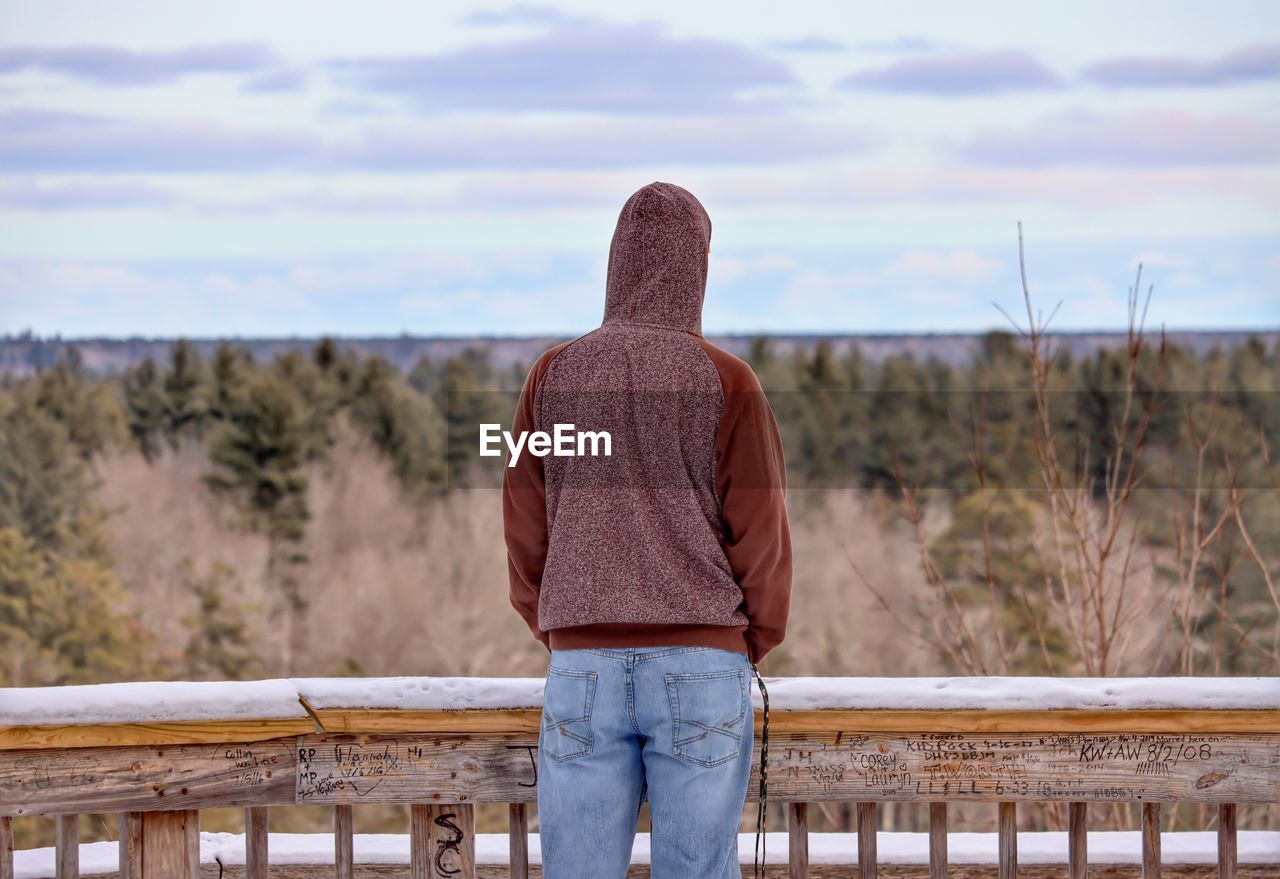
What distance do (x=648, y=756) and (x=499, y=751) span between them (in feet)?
1.09

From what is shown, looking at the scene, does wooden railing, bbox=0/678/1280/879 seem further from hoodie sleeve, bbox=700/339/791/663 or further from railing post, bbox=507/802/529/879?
hoodie sleeve, bbox=700/339/791/663

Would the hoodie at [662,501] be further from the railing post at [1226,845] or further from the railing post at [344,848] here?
the railing post at [1226,845]

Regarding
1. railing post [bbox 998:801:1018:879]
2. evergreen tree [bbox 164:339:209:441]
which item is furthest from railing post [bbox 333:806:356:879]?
evergreen tree [bbox 164:339:209:441]

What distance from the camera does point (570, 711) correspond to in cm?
224

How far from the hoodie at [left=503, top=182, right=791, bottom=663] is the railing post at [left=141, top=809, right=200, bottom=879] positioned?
2.49 feet

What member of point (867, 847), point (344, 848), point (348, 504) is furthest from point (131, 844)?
point (348, 504)

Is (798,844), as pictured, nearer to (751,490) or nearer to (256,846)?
(751,490)

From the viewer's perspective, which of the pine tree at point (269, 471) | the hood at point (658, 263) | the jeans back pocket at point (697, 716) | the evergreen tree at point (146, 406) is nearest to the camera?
the jeans back pocket at point (697, 716)

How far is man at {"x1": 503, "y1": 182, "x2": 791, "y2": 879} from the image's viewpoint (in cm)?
221

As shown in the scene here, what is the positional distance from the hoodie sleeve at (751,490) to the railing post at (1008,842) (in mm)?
605

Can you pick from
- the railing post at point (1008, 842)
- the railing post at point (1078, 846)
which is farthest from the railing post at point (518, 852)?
the railing post at point (1078, 846)

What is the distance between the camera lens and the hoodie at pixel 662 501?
7.27 ft

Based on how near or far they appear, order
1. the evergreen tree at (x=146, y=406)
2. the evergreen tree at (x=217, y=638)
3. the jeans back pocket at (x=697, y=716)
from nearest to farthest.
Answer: the jeans back pocket at (x=697, y=716) < the evergreen tree at (x=217, y=638) < the evergreen tree at (x=146, y=406)
